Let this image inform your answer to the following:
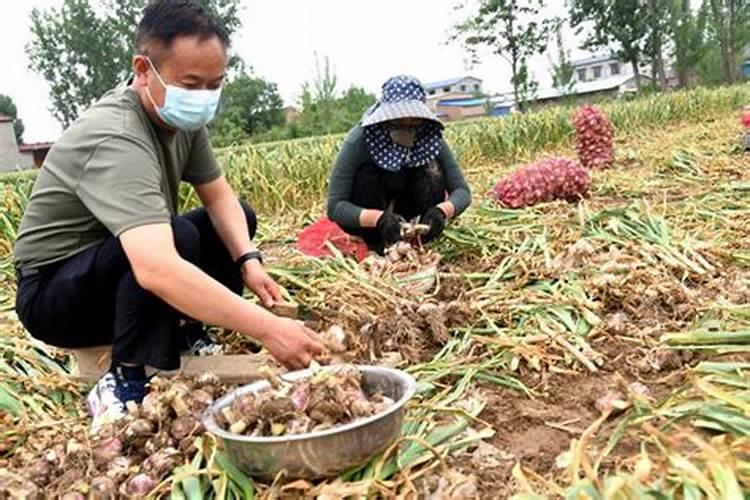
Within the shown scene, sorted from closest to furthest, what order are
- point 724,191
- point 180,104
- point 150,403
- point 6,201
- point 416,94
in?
1. point 150,403
2. point 180,104
3. point 416,94
4. point 724,191
5. point 6,201

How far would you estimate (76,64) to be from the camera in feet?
120

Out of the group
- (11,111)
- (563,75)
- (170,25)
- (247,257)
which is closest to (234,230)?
(247,257)

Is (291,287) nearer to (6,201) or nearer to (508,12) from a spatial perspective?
(6,201)

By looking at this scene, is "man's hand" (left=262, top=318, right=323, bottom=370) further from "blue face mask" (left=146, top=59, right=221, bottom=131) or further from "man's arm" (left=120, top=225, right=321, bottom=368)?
"blue face mask" (left=146, top=59, right=221, bottom=131)

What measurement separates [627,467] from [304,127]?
16.1 metres

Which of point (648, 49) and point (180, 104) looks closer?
point (180, 104)

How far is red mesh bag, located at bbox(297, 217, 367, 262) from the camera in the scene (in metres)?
3.10

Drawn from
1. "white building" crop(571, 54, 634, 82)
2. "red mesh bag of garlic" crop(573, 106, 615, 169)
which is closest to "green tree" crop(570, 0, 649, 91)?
"red mesh bag of garlic" crop(573, 106, 615, 169)

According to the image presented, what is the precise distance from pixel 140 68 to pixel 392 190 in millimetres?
1547

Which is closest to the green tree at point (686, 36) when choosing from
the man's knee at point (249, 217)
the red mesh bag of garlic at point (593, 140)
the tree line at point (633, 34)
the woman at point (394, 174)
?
the tree line at point (633, 34)

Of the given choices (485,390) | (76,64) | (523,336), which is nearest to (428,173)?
(523,336)

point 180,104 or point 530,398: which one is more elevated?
point 180,104

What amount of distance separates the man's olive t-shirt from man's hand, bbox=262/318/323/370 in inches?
13.4

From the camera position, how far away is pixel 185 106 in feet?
5.65
